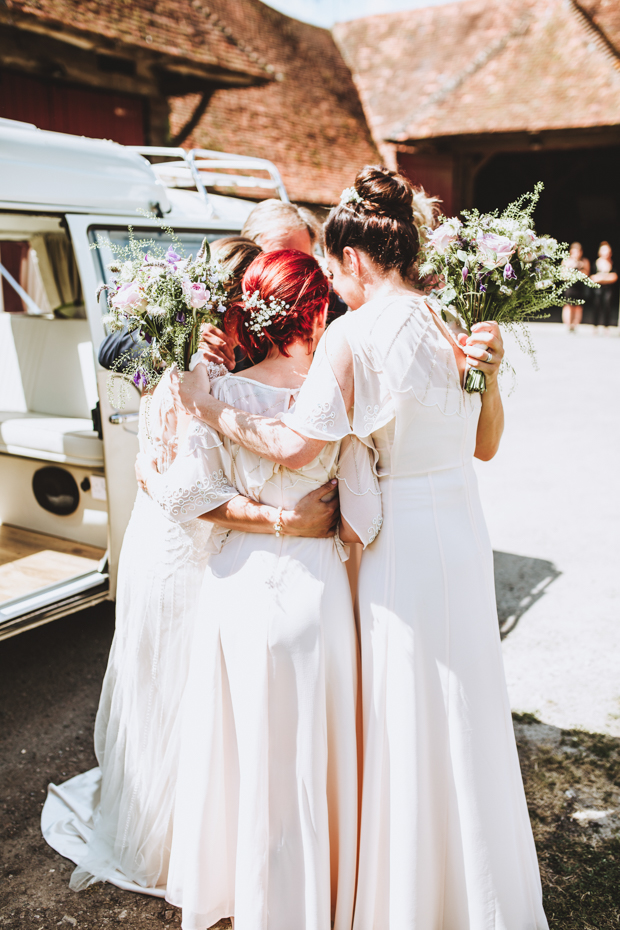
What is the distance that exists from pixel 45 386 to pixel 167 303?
3.58 m

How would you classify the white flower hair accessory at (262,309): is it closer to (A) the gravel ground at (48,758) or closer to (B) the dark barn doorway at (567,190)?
(A) the gravel ground at (48,758)

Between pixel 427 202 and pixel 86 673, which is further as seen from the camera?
pixel 86 673

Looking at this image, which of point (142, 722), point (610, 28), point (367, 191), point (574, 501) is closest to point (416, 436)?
point (367, 191)

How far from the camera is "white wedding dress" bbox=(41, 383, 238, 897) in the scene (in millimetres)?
2488

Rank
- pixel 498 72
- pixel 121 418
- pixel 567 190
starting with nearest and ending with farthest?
pixel 121 418, pixel 498 72, pixel 567 190

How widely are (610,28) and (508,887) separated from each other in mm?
21692

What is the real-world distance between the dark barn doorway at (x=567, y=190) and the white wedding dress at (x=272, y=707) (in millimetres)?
21056

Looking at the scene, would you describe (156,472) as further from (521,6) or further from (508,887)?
(521,6)

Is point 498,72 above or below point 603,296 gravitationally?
above

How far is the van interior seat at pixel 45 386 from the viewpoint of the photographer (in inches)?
179

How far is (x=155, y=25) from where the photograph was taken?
11.6m

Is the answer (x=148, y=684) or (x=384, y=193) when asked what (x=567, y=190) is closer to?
(x=384, y=193)

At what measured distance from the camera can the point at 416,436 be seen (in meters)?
2.07

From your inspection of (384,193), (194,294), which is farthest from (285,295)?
(384,193)
